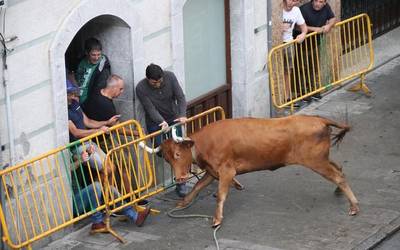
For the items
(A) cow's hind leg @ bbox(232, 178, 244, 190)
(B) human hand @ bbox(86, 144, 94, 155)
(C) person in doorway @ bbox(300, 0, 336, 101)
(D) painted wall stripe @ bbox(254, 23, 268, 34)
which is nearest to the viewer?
(B) human hand @ bbox(86, 144, 94, 155)

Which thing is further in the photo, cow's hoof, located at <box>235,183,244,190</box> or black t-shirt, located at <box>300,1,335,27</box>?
black t-shirt, located at <box>300,1,335,27</box>

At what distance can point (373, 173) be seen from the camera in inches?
554

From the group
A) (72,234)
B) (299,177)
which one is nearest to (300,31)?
(299,177)

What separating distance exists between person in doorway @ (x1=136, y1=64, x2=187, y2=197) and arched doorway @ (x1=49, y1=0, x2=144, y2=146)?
0.78ft

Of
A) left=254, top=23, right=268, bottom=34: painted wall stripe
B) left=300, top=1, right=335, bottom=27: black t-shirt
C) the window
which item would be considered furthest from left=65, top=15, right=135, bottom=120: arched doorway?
left=300, top=1, right=335, bottom=27: black t-shirt

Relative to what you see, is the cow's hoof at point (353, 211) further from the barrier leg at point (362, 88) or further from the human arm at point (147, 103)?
the barrier leg at point (362, 88)

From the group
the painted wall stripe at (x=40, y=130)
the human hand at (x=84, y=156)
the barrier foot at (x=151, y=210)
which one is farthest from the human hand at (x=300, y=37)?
the painted wall stripe at (x=40, y=130)

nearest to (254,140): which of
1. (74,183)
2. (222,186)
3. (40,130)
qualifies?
(222,186)

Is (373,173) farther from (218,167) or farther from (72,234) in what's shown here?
(72,234)

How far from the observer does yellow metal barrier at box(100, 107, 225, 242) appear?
12406 mm

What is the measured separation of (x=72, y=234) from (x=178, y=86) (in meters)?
2.35

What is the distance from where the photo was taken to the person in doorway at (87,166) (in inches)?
484

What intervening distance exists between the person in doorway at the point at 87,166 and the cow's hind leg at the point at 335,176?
6.70ft

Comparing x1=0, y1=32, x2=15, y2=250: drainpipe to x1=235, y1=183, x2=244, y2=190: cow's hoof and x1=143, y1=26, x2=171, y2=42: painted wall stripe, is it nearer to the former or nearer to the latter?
x1=143, y1=26, x2=171, y2=42: painted wall stripe
